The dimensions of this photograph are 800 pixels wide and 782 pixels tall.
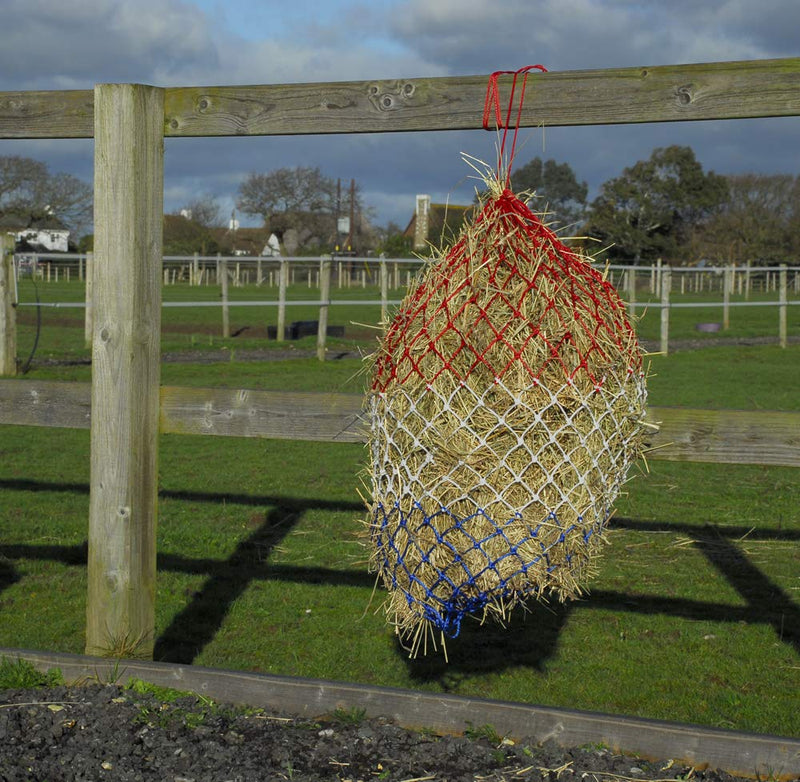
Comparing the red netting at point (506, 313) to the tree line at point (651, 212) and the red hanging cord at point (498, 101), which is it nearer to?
the red hanging cord at point (498, 101)

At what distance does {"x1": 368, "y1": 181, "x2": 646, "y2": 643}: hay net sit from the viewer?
268cm

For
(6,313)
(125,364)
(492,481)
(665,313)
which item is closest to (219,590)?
(125,364)

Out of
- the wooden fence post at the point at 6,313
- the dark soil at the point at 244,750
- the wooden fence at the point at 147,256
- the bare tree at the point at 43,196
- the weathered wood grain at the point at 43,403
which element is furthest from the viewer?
the bare tree at the point at 43,196

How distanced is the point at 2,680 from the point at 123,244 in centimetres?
159

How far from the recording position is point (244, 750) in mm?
2936

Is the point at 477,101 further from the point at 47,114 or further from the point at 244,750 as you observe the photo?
the point at 244,750

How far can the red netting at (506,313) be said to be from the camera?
2691mm

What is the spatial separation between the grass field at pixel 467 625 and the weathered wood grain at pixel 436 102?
1.30m

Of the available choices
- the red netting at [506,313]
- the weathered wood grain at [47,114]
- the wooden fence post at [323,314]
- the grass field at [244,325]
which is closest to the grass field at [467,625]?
the red netting at [506,313]

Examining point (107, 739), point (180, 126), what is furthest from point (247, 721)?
point (180, 126)

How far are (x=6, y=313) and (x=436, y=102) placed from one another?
427 inches

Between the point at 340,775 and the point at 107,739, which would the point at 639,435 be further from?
the point at 107,739

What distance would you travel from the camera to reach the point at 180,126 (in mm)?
3498

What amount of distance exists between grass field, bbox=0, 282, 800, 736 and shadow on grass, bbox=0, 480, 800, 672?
12 mm
